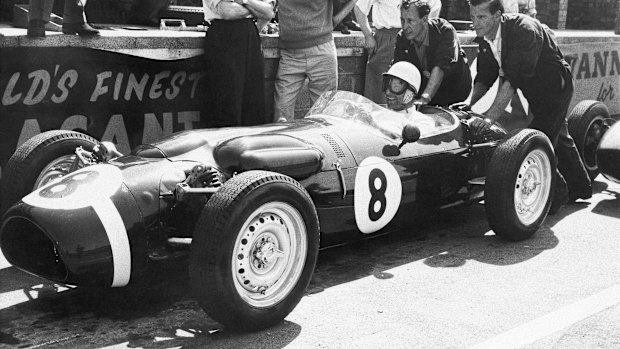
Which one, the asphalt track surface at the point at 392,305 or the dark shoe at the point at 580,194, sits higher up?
the dark shoe at the point at 580,194

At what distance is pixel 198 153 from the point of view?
4.54m

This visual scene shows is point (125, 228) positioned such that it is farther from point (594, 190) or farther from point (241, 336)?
point (594, 190)

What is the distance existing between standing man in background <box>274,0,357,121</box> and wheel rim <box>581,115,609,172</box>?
241 cm

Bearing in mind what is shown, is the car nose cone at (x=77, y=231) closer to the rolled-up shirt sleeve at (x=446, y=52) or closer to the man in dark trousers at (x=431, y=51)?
the man in dark trousers at (x=431, y=51)

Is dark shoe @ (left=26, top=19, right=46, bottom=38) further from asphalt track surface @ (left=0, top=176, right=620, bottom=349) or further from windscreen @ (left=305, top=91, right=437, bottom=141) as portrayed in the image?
windscreen @ (left=305, top=91, right=437, bottom=141)

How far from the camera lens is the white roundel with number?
493 centimetres

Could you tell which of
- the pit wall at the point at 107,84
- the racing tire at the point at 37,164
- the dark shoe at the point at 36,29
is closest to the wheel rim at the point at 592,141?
the pit wall at the point at 107,84

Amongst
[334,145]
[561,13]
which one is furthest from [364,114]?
[561,13]

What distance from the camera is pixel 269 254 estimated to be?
405 cm

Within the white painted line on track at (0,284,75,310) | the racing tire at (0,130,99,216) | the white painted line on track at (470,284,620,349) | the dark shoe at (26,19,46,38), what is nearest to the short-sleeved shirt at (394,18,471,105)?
the white painted line on track at (470,284,620,349)

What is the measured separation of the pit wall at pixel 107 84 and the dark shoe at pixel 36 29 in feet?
0.13

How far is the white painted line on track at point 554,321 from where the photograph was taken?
3.93m

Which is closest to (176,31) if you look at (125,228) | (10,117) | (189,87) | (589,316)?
(189,87)

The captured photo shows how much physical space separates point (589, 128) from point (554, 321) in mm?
3806
